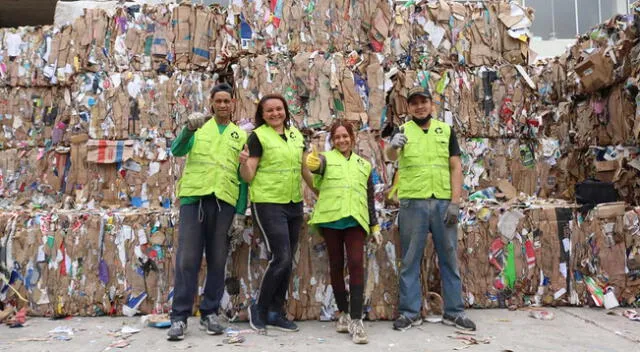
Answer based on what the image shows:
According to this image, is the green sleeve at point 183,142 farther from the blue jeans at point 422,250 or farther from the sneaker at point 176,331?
the blue jeans at point 422,250

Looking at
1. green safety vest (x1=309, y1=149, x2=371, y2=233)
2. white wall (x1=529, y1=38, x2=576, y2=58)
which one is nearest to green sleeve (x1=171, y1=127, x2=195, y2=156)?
green safety vest (x1=309, y1=149, x2=371, y2=233)

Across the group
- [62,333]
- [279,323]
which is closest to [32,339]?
[62,333]

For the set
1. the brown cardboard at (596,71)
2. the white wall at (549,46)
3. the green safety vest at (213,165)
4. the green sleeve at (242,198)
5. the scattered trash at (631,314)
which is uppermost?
the white wall at (549,46)

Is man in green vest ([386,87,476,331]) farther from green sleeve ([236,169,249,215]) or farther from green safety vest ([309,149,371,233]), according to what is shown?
green sleeve ([236,169,249,215])

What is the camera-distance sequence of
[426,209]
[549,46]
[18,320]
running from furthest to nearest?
1. [549,46]
2. [18,320]
3. [426,209]

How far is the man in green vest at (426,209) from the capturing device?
13.4 feet

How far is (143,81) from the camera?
523 cm

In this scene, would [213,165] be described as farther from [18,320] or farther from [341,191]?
[18,320]

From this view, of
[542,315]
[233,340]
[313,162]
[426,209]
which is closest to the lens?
[233,340]

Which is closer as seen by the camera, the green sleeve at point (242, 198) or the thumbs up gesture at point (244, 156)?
the thumbs up gesture at point (244, 156)

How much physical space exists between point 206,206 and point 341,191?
3.40ft

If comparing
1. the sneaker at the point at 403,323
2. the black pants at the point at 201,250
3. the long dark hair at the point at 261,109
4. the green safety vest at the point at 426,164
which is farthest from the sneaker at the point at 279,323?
the long dark hair at the point at 261,109

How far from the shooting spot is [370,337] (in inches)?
152

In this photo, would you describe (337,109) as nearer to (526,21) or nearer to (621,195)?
(526,21)
